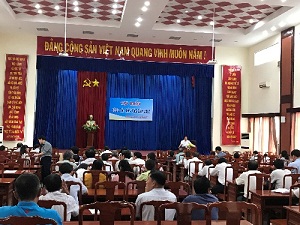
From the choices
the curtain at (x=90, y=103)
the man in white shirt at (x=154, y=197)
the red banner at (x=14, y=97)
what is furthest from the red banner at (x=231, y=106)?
the man in white shirt at (x=154, y=197)

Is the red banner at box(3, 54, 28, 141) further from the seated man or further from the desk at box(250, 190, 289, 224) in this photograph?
the seated man

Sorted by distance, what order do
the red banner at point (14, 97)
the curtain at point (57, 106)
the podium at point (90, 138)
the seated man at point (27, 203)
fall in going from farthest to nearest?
the podium at point (90, 138)
the curtain at point (57, 106)
the red banner at point (14, 97)
the seated man at point (27, 203)

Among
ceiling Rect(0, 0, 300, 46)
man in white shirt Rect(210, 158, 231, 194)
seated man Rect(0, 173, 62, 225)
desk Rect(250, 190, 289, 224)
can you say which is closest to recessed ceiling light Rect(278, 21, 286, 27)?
ceiling Rect(0, 0, 300, 46)

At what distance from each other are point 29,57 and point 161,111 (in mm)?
5881

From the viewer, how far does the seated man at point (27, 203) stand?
2633 mm

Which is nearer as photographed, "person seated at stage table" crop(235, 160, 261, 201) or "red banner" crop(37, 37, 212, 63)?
"person seated at stage table" crop(235, 160, 261, 201)

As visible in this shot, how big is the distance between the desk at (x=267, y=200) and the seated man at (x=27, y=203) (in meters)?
3.43

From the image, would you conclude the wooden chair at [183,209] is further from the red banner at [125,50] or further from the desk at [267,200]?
the red banner at [125,50]

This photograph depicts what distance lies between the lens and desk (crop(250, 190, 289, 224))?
5.36 metres

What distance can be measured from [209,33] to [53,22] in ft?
18.0

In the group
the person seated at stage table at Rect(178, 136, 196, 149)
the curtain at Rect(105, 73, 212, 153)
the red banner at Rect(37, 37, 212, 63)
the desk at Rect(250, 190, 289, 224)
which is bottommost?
the desk at Rect(250, 190, 289, 224)

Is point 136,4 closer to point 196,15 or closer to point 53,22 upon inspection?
point 196,15

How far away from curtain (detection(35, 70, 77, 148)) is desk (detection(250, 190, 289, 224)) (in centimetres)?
1188

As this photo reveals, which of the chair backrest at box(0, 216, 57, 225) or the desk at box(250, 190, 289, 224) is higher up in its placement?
the chair backrest at box(0, 216, 57, 225)
